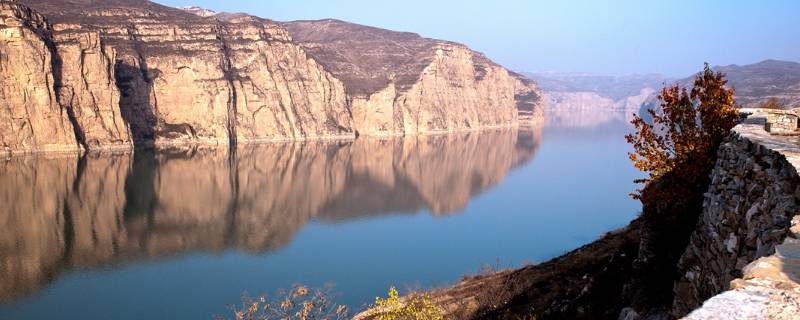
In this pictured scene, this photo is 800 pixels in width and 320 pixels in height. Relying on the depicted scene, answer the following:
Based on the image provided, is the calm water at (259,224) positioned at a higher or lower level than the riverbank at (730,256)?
lower

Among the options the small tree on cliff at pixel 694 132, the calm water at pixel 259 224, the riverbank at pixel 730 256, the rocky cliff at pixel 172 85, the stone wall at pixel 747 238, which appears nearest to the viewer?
the stone wall at pixel 747 238

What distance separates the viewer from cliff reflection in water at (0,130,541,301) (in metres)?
44.2

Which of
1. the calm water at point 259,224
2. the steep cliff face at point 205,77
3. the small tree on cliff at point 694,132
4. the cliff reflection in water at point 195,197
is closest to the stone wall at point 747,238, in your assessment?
the small tree on cliff at point 694,132

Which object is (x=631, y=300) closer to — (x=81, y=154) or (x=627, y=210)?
(x=627, y=210)

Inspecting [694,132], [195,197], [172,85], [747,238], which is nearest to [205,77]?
[172,85]

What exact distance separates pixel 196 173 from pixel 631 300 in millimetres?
79894

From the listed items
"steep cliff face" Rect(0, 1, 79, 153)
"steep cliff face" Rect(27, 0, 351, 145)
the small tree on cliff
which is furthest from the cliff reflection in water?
the small tree on cliff

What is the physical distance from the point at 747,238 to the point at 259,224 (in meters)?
51.5

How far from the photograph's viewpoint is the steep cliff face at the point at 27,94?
94938 mm

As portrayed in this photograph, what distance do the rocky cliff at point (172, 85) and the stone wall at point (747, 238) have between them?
4279 inches

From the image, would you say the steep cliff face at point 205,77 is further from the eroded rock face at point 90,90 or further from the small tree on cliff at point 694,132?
the small tree on cliff at point 694,132

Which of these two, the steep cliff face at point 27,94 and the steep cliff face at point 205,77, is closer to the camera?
the steep cliff face at point 27,94

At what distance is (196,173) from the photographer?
84.2 m

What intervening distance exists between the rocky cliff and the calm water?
46.2 feet
